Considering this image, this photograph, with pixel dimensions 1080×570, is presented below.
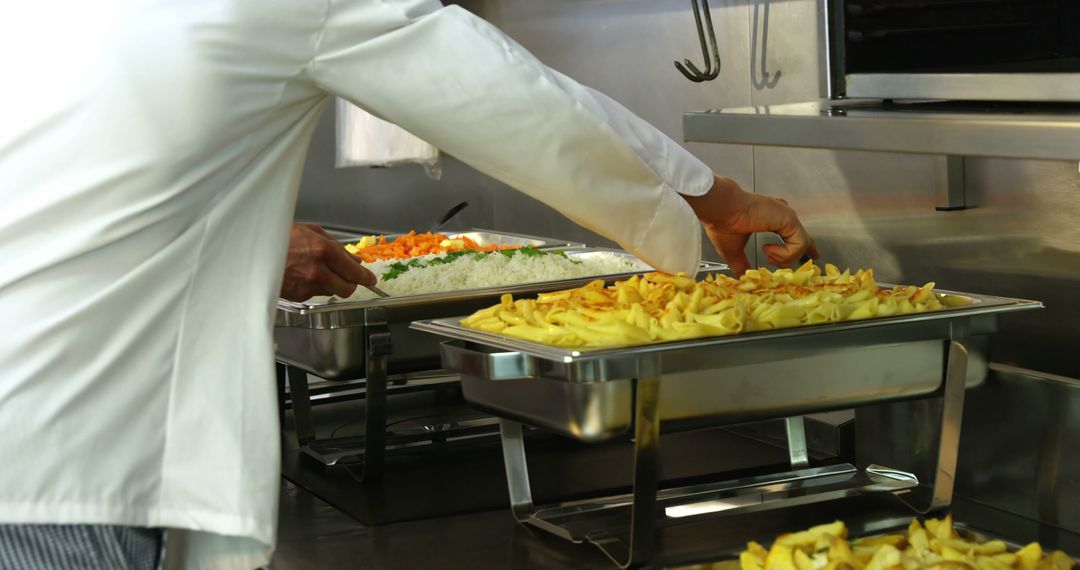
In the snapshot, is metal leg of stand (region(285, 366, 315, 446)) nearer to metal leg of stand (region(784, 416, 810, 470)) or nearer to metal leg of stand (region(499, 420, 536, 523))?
metal leg of stand (region(499, 420, 536, 523))

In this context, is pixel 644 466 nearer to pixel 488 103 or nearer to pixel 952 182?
pixel 488 103

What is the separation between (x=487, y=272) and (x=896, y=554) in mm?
940

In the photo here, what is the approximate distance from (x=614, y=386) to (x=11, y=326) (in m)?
0.51

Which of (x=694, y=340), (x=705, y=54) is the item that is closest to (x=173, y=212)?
(x=694, y=340)

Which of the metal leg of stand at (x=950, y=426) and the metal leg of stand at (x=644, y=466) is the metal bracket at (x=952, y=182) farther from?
the metal leg of stand at (x=644, y=466)

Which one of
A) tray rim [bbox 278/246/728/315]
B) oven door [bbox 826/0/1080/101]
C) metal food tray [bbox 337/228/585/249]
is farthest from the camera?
metal food tray [bbox 337/228/585/249]

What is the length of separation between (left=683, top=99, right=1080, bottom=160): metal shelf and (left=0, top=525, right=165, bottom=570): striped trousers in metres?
0.66

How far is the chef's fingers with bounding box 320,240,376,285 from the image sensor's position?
1.58 metres

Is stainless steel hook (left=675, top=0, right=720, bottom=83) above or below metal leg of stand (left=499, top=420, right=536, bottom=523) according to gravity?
above

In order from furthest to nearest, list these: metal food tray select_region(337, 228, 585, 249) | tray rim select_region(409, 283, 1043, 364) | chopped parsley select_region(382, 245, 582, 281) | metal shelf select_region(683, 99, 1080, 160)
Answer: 1. metal food tray select_region(337, 228, 585, 249)
2. chopped parsley select_region(382, 245, 582, 281)
3. tray rim select_region(409, 283, 1043, 364)
4. metal shelf select_region(683, 99, 1080, 160)

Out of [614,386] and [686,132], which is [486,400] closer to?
[614,386]

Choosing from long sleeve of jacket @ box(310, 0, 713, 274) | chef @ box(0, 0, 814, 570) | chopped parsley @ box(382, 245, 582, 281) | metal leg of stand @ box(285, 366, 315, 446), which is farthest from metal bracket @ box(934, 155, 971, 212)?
metal leg of stand @ box(285, 366, 315, 446)

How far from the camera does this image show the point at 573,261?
199cm

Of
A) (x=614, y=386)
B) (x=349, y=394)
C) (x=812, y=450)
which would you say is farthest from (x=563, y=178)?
(x=349, y=394)
